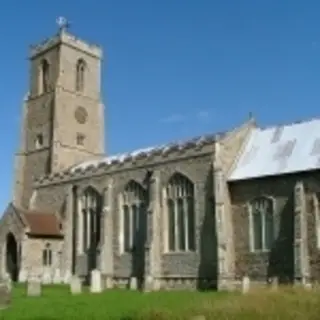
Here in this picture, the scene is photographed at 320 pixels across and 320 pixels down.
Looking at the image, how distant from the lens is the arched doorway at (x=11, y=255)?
37531mm

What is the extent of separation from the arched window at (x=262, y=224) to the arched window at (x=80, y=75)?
2463 centimetres

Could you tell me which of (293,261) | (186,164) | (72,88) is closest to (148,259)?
(186,164)

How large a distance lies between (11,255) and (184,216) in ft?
46.8

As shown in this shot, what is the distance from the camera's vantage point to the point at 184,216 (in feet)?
104

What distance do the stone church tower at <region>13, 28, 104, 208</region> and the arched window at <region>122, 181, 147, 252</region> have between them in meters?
11.5

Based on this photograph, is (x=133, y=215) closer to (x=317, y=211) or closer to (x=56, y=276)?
(x=56, y=276)

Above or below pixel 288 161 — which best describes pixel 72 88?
above

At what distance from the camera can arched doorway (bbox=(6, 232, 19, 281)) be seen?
123 feet

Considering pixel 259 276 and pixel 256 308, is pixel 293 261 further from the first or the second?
Answer: pixel 256 308

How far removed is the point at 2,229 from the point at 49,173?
25.0 ft

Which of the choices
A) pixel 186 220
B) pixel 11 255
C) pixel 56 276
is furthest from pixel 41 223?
pixel 186 220

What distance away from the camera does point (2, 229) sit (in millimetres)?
38188

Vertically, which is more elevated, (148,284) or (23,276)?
(23,276)

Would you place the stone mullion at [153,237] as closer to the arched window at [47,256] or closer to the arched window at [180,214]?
the arched window at [180,214]
